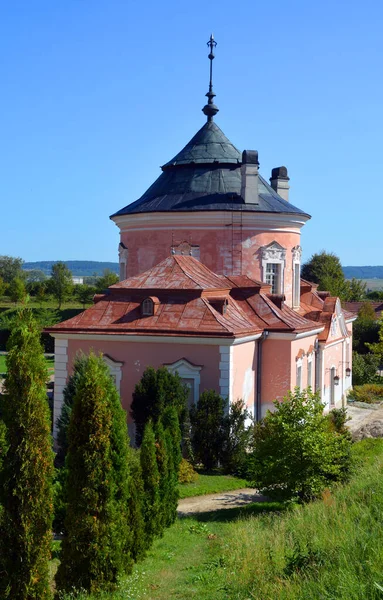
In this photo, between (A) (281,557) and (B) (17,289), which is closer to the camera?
(A) (281,557)

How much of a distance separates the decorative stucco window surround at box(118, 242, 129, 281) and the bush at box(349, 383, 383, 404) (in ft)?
42.4

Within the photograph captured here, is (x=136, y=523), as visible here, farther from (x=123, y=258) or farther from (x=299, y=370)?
(x=123, y=258)

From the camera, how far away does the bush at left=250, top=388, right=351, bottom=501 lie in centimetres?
1880

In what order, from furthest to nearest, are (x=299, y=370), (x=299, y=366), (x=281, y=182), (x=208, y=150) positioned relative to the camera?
1. (x=281, y=182)
2. (x=208, y=150)
3. (x=299, y=370)
4. (x=299, y=366)

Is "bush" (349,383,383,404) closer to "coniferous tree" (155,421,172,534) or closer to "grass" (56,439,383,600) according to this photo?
"grass" (56,439,383,600)

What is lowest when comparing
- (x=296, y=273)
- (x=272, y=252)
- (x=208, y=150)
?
(x=296, y=273)

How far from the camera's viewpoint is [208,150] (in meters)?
35.6

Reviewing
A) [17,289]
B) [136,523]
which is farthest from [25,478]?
[17,289]

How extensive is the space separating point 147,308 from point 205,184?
9693 millimetres

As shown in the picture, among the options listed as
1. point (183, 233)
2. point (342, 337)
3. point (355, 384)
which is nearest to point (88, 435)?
point (183, 233)

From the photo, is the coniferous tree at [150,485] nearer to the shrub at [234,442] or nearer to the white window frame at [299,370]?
the shrub at [234,442]

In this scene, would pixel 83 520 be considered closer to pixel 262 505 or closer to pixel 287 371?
pixel 262 505

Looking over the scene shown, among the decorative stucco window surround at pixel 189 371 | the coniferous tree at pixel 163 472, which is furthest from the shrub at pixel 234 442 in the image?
the coniferous tree at pixel 163 472

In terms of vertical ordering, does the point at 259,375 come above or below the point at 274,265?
below
